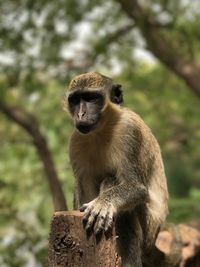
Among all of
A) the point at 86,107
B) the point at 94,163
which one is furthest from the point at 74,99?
the point at 94,163

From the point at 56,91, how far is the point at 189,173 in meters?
6.78

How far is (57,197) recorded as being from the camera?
8.18 m

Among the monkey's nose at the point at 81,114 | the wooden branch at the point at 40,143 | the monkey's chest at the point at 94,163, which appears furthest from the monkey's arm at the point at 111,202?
the wooden branch at the point at 40,143

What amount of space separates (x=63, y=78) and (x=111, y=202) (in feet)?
23.4

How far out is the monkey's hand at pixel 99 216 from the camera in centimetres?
369

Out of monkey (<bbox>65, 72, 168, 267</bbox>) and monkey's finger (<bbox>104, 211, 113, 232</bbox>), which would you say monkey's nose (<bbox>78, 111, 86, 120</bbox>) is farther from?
monkey's finger (<bbox>104, 211, 113, 232</bbox>)

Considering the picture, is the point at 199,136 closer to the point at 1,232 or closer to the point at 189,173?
the point at 189,173

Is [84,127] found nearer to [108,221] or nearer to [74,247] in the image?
[108,221]

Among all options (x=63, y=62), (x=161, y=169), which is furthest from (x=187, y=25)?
(x=161, y=169)

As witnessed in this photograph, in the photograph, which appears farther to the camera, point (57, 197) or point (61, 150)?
point (61, 150)

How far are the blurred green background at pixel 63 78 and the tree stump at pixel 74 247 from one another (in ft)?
12.1

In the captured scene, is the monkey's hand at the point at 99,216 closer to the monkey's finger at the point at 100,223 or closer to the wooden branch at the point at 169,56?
the monkey's finger at the point at 100,223

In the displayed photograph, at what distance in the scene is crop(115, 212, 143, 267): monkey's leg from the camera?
4523mm

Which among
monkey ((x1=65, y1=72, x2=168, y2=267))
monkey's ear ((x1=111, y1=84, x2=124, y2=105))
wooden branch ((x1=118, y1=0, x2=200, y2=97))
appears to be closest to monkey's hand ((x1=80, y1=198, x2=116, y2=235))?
monkey ((x1=65, y1=72, x2=168, y2=267))
